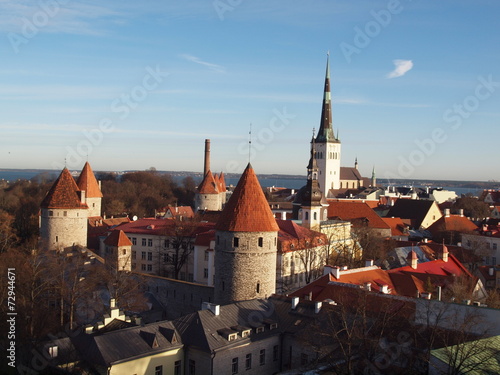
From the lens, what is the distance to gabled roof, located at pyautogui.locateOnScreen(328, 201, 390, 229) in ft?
165

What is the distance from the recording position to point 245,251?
75.9ft

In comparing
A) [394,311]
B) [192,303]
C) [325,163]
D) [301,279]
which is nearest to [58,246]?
[192,303]

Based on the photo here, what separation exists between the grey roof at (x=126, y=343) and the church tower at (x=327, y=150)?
65805 millimetres

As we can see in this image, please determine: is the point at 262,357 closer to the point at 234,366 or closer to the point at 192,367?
the point at 234,366

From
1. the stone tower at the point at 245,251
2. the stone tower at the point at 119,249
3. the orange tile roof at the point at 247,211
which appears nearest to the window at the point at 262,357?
the stone tower at the point at 245,251

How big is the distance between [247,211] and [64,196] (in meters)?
16.3

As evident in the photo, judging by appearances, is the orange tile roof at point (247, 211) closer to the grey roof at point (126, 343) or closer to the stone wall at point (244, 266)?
the stone wall at point (244, 266)

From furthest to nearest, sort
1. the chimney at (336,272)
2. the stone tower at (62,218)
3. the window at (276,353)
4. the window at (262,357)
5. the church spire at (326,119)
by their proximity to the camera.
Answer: the church spire at (326,119), the stone tower at (62,218), the chimney at (336,272), the window at (276,353), the window at (262,357)

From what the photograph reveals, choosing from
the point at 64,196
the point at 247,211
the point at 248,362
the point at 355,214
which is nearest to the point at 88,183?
the point at 64,196

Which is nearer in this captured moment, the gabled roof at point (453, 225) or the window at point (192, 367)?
the window at point (192, 367)

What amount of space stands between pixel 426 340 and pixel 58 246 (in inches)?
963

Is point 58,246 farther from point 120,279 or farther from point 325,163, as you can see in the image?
point 325,163

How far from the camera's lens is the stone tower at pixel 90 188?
4828 centimetres

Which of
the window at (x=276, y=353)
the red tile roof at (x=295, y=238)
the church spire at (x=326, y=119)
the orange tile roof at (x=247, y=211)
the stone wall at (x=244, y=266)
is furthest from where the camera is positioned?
the church spire at (x=326, y=119)
